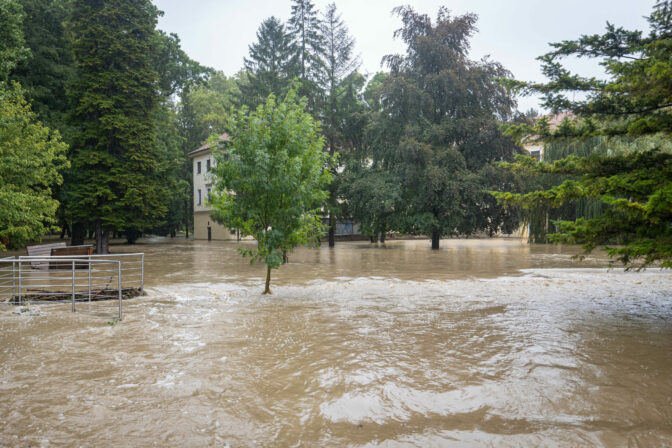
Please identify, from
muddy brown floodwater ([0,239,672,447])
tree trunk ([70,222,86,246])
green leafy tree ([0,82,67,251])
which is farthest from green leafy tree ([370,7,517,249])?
tree trunk ([70,222,86,246])

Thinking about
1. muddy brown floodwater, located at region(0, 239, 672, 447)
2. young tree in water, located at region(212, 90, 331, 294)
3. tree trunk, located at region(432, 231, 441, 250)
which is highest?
young tree in water, located at region(212, 90, 331, 294)

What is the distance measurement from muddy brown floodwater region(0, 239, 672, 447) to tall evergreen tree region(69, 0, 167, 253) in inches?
677

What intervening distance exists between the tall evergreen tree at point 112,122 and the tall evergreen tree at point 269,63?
Result: 849cm

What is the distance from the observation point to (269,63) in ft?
119

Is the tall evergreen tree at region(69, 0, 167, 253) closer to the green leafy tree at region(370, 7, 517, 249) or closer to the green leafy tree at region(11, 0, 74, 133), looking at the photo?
the green leafy tree at region(11, 0, 74, 133)

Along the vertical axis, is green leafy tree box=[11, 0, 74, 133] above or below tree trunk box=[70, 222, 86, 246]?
above

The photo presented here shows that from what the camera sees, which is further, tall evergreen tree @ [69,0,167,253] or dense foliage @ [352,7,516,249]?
dense foliage @ [352,7,516,249]

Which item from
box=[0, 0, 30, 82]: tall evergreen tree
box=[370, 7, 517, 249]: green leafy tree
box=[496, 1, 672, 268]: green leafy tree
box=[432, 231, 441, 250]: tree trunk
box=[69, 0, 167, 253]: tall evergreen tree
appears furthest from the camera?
box=[432, 231, 441, 250]: tree trunk

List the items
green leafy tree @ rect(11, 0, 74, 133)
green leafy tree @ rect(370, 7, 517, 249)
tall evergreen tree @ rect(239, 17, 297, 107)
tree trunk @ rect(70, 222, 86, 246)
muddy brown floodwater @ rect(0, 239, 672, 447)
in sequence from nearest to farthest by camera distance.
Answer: muddy brown floodwater @ rect(0, 239, 672, 447) < green leafy tree @ rect(11, 0, 74, 133) < tree trunk @ rect(70, 222, 86, 246) < green leafy tree @ rect(370, 7, 517, 249) < tall evergreen tree @ rect(239, 17, 297, 107)

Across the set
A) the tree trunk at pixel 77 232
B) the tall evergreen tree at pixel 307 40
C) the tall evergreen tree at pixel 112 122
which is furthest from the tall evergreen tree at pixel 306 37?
the tree trunk at pixel 77 232

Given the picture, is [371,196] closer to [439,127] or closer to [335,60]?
[439,127]

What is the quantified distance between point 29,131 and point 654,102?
2037cm

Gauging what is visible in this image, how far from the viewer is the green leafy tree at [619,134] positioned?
704cm

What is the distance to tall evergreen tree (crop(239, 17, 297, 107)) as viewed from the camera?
33.7 m
